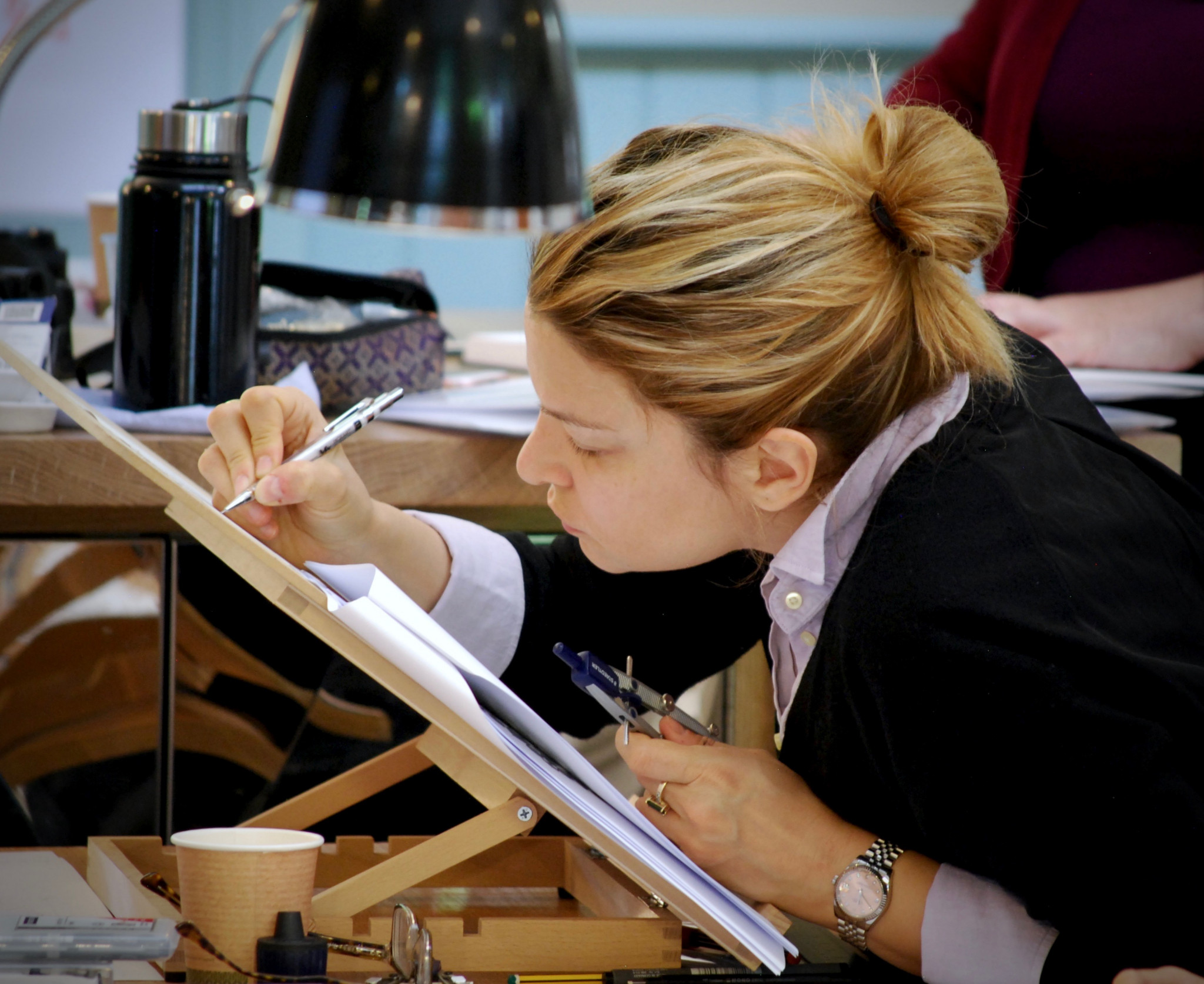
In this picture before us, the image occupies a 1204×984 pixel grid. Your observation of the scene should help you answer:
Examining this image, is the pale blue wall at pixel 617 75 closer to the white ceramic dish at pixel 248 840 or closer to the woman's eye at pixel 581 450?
the woman's eye at pixel 581 450

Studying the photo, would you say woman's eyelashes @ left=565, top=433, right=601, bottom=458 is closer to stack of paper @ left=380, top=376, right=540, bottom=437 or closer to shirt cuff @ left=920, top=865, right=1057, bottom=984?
stack of paper @ left=380, top=376, right=540, bottom=437

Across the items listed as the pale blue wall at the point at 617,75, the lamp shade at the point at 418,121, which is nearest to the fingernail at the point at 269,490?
the lamp shade at the point at 418,121

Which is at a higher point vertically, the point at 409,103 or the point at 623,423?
the point at 409,103

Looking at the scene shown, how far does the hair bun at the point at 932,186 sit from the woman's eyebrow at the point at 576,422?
0.66 ft

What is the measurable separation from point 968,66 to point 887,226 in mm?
712

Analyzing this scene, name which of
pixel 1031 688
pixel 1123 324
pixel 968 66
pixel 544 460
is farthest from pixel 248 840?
pixel 968 66

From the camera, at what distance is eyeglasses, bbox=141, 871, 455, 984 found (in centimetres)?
58

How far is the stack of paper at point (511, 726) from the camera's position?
23.5 inches

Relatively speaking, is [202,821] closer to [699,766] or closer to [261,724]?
[261,724]

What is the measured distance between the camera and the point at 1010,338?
2.99ft

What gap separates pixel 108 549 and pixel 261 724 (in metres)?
0.17

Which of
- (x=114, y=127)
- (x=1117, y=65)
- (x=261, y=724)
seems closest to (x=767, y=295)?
(x=261, y=724)

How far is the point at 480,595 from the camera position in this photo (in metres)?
0.95

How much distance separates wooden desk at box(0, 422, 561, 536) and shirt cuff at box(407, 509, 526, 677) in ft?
0.10
